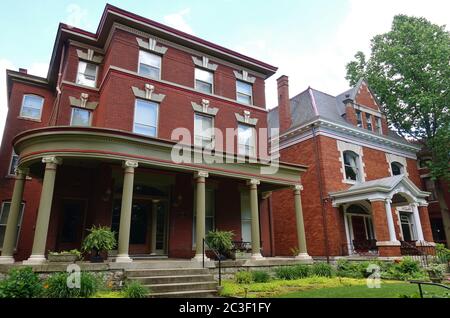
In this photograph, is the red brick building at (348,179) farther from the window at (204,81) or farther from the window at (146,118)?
the window at (146,118)

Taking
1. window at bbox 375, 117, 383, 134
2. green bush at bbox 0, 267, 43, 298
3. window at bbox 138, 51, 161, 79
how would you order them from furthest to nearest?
window at bbox 375, 117, 383, 134 < window at bbox 138, 51, 161, 79 < green bush at bbox 0, 267, 43, 298

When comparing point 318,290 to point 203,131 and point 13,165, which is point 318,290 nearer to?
point 203,131

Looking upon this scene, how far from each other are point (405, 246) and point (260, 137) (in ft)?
32.2

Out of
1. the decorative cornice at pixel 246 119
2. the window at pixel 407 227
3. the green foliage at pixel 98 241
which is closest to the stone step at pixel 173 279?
the green foliage at pixel 98 241

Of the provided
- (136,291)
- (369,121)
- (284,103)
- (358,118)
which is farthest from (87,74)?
(369,121)

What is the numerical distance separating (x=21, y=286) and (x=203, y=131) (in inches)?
382

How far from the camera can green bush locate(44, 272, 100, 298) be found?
746 cm

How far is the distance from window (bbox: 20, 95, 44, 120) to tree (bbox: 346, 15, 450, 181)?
23406 millimetres

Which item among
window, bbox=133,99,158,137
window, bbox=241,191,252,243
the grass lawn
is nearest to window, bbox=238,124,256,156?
window, bbox=241,191,252,243

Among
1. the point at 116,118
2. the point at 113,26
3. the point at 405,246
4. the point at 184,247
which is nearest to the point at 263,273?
the point at 184,247

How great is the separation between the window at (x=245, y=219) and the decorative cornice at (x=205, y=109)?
430 centimetres

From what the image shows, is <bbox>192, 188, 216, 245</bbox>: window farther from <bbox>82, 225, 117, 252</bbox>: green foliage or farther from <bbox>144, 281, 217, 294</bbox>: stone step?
<bbox>82, 225, 117, 252</bbox>: green foliage

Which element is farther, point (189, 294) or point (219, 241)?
point (219, 241)

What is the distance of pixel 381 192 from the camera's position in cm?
1633
